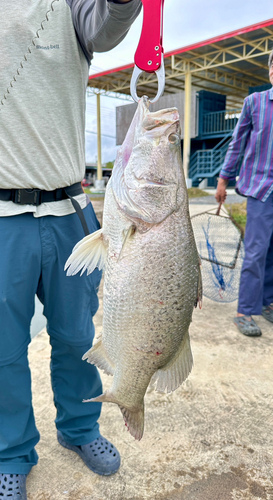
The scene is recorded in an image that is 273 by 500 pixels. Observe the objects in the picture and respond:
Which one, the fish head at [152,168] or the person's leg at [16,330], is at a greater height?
the fish head at [152,168]

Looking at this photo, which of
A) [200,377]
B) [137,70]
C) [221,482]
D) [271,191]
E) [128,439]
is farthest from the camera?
[271,191]

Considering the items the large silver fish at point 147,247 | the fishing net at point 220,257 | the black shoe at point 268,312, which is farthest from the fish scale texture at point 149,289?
the fishing net at point 220,257

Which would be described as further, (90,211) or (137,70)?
Answer: (90,211)

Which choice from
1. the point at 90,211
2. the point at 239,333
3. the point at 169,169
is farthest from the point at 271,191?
the point at 169,169

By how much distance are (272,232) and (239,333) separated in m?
1.03

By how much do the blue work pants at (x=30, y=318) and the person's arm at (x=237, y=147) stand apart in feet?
7.15

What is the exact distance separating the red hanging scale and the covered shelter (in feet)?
43.0

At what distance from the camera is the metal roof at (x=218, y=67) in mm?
14891

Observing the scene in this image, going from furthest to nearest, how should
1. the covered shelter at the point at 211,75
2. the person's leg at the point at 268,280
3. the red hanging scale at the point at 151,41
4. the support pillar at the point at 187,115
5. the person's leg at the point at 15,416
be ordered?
the support pillar at the point at 187,115, the covered shelter at the point at 211,75, the person's leg at the point at 268,280, the person's leg at the point at 15,416, the red hanging scale at the point at 151,41

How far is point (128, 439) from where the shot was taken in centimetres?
221

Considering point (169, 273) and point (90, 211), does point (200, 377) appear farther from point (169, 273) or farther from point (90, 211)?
point (169, 273)

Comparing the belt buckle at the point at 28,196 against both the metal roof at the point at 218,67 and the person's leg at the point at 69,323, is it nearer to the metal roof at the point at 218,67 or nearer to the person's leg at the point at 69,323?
the person's leg at the point at 69,323

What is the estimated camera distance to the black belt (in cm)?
164

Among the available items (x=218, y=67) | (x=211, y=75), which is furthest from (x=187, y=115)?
(x=211, y=75)
